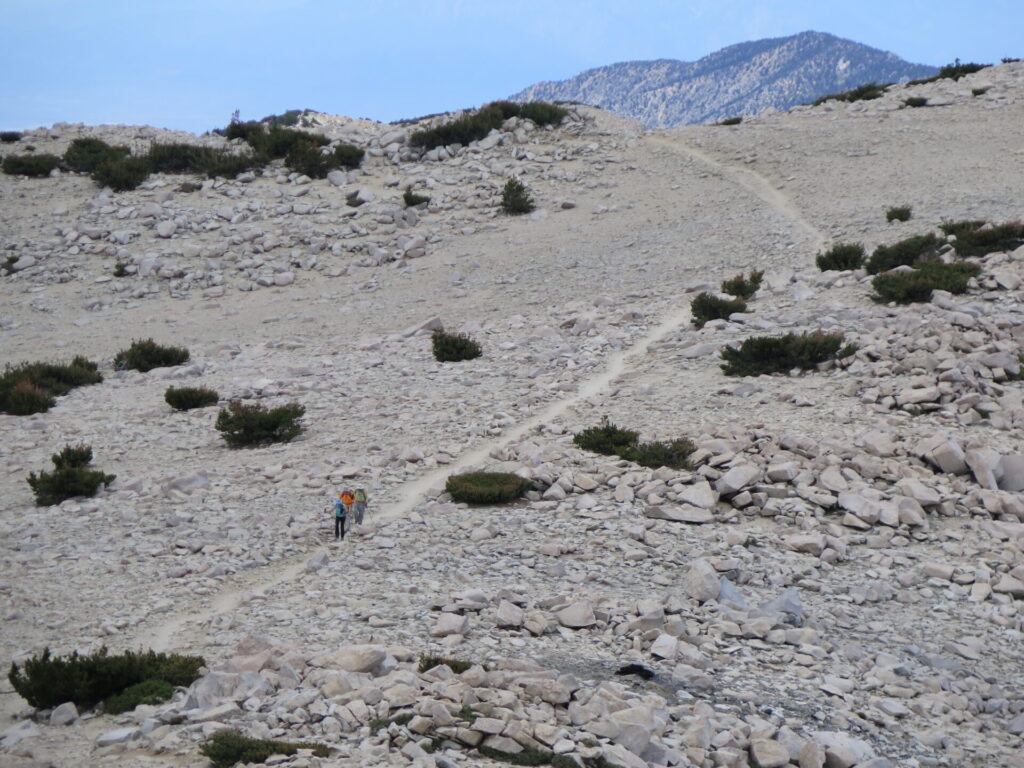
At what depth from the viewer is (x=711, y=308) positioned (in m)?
19.5

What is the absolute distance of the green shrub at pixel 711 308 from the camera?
19.4 m

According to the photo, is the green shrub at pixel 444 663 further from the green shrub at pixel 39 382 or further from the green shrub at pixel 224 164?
the green shrub at pixel 224 164

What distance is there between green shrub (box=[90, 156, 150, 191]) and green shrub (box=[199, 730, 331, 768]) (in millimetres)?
27174

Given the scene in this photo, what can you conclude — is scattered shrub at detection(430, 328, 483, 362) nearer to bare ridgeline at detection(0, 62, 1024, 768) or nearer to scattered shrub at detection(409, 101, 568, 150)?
bare ridgeline at detection(0, 62, 1024, 768)

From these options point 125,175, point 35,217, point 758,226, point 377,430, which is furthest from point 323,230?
point 377,430

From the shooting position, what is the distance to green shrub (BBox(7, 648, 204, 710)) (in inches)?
306

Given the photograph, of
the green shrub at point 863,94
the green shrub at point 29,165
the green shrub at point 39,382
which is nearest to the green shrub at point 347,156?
the green shrub at point 29,165

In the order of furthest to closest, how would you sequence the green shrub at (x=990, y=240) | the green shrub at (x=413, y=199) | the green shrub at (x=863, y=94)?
the green shrub at (x=863, y=94) → the green shrub at (x=413, y=199) → the green shrub at (x=990, y=240)

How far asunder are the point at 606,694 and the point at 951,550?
574 centimetres

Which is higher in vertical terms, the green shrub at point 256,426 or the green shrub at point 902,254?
the green shrub at point 902,254

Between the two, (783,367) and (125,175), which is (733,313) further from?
(125,175)

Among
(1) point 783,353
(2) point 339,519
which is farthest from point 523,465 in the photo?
(1) point 783,353

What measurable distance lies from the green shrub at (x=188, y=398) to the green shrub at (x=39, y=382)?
271cm

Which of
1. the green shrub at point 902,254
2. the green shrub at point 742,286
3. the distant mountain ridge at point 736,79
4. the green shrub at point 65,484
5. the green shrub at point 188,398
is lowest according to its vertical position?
the green shrub at point 65,484
